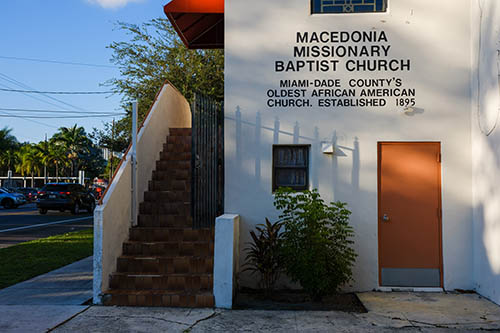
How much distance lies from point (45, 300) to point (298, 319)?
11.7 feet

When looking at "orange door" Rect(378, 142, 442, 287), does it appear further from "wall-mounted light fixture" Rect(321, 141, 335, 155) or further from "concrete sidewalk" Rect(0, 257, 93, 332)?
"concrete sidewalk" Rect(0, 257, 93, 332)

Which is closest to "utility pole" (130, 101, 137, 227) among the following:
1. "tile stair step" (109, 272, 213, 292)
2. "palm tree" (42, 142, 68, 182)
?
"tile stair step" (109, 272, 213, 292)

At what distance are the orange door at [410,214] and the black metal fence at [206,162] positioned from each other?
2.65 meters

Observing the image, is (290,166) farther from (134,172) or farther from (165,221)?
(134,172)

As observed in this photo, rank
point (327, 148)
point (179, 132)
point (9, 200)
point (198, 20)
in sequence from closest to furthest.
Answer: point (327, 148) → point (198, 20) → point (179, 132) → point (9, 200)

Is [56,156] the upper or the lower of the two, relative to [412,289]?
upper

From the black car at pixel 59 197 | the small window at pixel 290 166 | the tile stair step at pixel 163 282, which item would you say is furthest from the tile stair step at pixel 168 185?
the black car at pixel 59 197

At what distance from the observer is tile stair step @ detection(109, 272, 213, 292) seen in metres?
6.57

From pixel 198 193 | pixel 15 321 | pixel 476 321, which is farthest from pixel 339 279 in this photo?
pixel 15 321

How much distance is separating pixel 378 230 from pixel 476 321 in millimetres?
2061

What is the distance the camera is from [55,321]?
18.3 ft

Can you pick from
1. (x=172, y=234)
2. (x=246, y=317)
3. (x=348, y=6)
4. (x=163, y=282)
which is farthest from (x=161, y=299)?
(x=348, y=6)

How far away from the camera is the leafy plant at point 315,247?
21.2 ft

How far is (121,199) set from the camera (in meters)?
7.19
